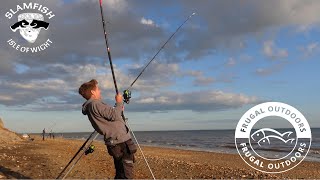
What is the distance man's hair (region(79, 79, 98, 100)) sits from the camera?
713 centimetres

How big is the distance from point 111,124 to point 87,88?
2.57ft

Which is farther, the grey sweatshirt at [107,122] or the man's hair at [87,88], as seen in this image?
the man's hair at [87,88]

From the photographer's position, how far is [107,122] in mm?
7059

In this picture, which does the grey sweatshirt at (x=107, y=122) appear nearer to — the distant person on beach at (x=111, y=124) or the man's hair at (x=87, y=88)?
the distant person on beach at (x=111, y=124)

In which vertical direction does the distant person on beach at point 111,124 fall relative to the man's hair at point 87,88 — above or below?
below

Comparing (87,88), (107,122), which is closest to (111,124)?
(107,122)

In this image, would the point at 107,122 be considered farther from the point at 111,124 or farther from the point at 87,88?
the point at 87,88

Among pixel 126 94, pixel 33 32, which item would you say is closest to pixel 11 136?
pixel 33 32

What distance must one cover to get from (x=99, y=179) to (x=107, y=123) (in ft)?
17.2

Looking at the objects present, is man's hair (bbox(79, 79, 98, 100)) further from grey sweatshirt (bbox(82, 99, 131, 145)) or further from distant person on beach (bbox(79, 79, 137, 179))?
grey sweatshirt (bbox(82, 99, 131, 145))

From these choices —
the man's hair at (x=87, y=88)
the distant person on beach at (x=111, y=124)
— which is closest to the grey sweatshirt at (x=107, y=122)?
the distant person on beach at (x=111, y=124)

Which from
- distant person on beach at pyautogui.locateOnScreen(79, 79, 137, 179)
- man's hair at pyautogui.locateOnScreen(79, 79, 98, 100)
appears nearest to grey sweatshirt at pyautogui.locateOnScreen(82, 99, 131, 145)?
distant person on beach at pyautogui.locateOnScreen(79, 79, 137, 179)

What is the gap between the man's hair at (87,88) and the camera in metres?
7.13

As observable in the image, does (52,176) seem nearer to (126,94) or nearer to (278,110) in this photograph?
(126,94)
